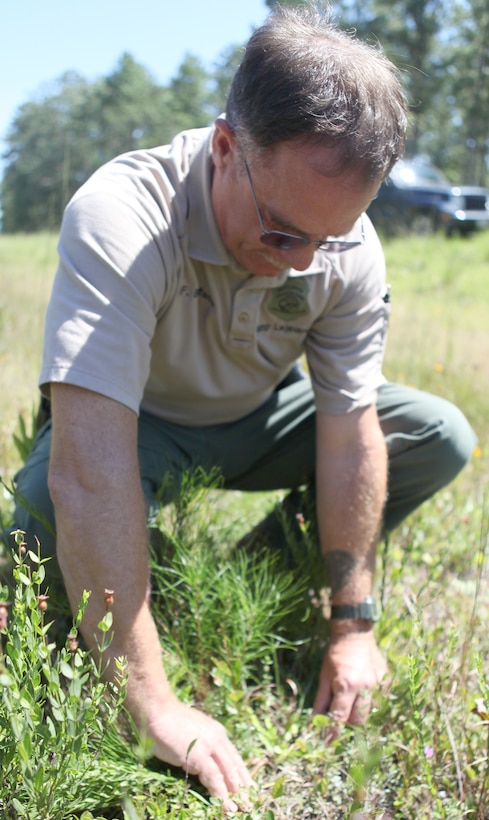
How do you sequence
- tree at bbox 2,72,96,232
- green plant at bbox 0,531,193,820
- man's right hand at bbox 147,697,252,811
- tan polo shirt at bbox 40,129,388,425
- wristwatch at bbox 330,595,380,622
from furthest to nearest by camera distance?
tree at bbox 2,72,96,232, wristwatch at bbox 330,595,380,622, tan polo shirt at bbox 40,129,388,425, man's right hand at bbox 147,697,252,811, green plant at bbox 0,531,193,820

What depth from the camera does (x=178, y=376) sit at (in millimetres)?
2338

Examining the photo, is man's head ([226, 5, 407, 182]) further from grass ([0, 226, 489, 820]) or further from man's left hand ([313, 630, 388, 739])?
man's left hand ([313, 630, 388, 739])

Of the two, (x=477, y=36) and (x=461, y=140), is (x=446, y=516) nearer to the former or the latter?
(x=477, y=36)

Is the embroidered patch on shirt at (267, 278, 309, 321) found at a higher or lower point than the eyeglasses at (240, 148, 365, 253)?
lower

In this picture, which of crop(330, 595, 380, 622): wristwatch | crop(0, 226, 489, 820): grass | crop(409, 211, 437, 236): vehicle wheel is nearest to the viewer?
crop(0, 226, 489, 820): grass

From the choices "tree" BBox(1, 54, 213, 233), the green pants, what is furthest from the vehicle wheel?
the green pants

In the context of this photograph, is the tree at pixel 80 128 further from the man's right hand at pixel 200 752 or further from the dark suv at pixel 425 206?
the dark suv at pixel 425 206

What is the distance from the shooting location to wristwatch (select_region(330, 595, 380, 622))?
2.21 m

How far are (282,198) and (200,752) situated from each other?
48.4 inches

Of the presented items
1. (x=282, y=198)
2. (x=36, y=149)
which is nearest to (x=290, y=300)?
(x=282, y=198)

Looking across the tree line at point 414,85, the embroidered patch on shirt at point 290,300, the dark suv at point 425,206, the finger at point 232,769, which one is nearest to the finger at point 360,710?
the finger at point 232,769

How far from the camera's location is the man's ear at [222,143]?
2006 mm

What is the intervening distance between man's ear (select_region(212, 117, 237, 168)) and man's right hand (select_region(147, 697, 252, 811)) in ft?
4.20

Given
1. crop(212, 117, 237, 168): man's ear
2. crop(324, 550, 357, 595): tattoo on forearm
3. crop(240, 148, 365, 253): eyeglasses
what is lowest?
crop(324, 550, 357, 595): tattoo on forearm
